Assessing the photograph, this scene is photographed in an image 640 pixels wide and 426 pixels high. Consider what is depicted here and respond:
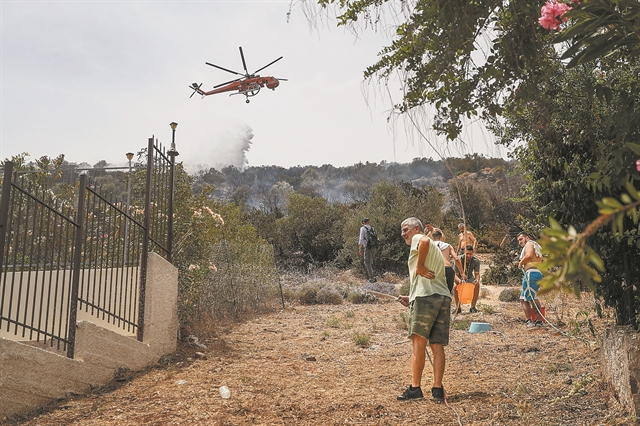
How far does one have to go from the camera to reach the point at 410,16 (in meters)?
3.61

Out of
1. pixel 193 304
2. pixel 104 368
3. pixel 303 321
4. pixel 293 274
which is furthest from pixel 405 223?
pixel 293 274

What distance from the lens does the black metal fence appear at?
14.2ft

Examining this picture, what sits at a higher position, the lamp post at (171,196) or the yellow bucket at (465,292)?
the lamp post at (171,196)

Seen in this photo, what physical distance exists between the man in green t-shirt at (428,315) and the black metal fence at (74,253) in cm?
292

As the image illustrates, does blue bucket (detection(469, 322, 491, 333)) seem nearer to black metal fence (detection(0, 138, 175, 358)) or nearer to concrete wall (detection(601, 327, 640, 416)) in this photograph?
concrete wall (detection(601, 327, 640, 416))

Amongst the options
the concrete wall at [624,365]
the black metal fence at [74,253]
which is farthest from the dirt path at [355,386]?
the black metal fence at [74,253]

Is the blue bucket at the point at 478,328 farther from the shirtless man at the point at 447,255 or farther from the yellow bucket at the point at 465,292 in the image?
the yellow bucket at the point at 465,292

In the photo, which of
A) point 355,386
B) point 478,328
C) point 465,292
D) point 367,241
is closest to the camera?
point 355,386

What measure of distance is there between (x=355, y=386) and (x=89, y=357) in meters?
2.51

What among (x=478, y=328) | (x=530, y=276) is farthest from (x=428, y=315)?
(x=530, y=276)

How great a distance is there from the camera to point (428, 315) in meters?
4.68

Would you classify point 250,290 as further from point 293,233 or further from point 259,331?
point 293,233

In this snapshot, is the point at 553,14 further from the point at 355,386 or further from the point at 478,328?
the point at 478,328

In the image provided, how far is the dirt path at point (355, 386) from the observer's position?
411cm
